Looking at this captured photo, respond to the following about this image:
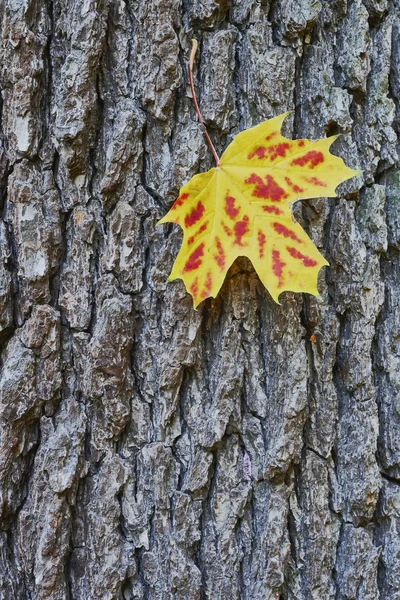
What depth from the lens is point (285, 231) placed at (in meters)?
0.99

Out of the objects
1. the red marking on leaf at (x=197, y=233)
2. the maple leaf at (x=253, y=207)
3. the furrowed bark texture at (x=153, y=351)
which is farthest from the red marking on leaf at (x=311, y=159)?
the red marking on leaf at (x=197, y=233)

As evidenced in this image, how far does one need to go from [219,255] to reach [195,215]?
3.7 inches

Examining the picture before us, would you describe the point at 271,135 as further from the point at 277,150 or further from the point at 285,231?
the point at 285,231

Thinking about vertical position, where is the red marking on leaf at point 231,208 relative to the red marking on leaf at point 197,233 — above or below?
above

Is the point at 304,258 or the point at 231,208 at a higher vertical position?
the point at 231,208

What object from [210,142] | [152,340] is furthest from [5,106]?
[152,340]

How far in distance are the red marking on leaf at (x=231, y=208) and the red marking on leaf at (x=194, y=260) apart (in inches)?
3.3

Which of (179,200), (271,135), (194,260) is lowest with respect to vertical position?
(194,260)

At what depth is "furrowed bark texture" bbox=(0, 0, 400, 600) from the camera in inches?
41.3

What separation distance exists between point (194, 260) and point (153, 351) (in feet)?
0.72

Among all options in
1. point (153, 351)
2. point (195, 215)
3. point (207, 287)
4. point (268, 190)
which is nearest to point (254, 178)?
point (268, 190)

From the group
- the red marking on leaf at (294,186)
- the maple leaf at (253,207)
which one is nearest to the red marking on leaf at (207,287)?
the maple leaf at (253,207)

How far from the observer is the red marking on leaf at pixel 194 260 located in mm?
1006

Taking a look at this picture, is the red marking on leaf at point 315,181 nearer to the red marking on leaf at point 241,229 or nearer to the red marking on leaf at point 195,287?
the red marking on leaf at point 241,229
